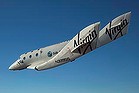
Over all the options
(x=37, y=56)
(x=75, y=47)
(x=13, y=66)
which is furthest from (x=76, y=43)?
(x=13, y=66)

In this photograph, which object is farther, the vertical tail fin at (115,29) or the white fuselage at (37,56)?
the vertical tail fin at (115,29)

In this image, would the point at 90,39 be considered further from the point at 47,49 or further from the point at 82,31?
the point at 47,49

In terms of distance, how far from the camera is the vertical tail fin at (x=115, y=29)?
2822 inches

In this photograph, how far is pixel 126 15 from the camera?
7362cm

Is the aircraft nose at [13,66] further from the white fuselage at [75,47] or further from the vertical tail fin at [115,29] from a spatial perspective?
the vertical tail fin at [115,29]

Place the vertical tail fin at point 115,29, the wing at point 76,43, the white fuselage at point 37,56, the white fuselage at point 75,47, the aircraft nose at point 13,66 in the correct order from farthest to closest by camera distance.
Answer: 1. the aircraft nose at point 13,66
2. the vertical tail fin at point 115,29
3. the white fuselage at point 37,56
4. the white fuselage at point 75,47
5. the wing at point 76,43

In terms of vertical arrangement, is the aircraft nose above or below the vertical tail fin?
below

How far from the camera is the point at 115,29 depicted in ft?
237

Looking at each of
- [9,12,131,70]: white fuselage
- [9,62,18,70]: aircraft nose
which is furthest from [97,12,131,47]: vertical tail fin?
[9,62,18,70]: aircraft nose

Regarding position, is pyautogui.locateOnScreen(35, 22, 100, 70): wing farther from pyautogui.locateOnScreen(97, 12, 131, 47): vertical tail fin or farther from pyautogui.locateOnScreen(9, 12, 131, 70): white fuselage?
pyautogui.locateOnScreen(97, 12, 131, 47): vertical tail fin

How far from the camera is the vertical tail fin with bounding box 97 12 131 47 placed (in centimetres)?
7169

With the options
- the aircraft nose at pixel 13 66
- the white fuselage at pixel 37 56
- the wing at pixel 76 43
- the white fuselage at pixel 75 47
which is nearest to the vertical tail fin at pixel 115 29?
the white fuselage at pixel 75 47

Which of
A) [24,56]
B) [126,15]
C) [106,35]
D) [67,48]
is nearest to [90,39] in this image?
[67,48]

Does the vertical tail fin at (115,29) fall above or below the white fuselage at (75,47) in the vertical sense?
above
